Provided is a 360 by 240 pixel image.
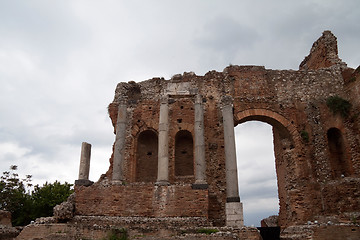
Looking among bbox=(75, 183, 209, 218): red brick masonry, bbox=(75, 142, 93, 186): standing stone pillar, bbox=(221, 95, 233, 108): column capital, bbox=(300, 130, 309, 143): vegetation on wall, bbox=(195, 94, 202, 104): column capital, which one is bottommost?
bbox=(75, 183, 209, 218): red brick masonry

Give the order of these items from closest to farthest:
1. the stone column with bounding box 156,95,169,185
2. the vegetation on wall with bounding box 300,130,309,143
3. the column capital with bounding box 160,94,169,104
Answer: the stone column with bounding box 156,95,169,185, the vegetation on wall with bounding box 300,130,309,143, the column capital with bounding box 160,94,169,104

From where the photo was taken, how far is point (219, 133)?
1520 cm

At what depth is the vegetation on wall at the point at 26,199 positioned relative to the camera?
831 inches

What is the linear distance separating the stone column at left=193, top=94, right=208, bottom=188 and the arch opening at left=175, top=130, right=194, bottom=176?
1.30 metres

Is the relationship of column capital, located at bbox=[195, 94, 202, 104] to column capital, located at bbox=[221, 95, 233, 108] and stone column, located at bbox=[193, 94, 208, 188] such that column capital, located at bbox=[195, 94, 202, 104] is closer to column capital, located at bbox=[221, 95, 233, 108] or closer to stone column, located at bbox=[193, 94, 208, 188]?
stone column, located at bbox=[193, 94, 208, 188]

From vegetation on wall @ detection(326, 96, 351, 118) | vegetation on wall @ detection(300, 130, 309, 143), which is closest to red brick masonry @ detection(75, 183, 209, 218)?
vegetation on wall @ detection(300, 130, 309, 143)

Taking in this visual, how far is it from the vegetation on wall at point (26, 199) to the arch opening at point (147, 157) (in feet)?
29.7

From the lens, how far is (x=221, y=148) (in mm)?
14914

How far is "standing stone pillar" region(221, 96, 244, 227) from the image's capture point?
12326 millimetres

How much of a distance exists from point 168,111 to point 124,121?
2.18m

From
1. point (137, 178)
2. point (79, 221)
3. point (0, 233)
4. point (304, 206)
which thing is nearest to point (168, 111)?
point (137, 178)

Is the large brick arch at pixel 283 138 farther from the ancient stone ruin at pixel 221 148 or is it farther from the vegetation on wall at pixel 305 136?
the vegetation on wall at pixel 305 136

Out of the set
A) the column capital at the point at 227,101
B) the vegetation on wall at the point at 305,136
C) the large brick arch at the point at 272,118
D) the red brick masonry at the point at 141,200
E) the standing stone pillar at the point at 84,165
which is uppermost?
the column capital at the point at 227,101

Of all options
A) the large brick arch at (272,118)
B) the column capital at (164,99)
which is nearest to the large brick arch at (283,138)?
the large brick arch at (272,118)
